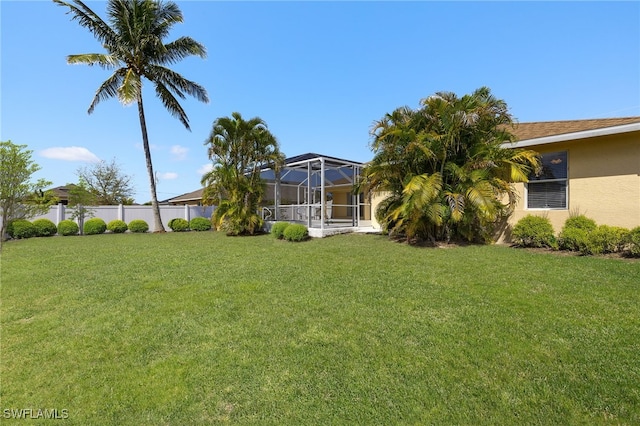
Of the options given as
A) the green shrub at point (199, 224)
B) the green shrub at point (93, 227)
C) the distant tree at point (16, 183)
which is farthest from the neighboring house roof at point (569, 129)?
A: the green shrub at point (93, 227)

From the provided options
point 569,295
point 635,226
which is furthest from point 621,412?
point 635,226

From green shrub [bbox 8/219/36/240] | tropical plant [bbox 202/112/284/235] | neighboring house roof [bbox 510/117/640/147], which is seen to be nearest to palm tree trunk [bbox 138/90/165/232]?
tropical plant [bbox 202/112/284/235]

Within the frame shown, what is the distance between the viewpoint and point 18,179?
40.8 ft

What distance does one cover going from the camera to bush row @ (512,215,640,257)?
6816 mm

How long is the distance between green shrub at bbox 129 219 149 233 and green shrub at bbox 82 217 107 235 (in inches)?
55.3

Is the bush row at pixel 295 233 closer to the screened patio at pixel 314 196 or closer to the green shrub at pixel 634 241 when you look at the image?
the screened patio at pixel 314 196

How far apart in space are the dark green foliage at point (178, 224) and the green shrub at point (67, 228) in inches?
181

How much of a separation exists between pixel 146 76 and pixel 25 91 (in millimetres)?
Answer: 8978

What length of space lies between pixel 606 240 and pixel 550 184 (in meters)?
2.34

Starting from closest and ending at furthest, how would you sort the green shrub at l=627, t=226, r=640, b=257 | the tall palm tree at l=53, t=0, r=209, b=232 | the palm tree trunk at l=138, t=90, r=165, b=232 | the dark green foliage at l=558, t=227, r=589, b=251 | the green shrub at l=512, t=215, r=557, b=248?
the green shrub at l=627, t=226, r=640, b=257
the dark green foliage at l=558, t=227, r=589, b=251
the green shrub at l=512, t=215, r=557, b=248
the tall palm tree at l=53, t=0, r=209, b=232
the palm tree trunk at l=138, t=90, r=165, b=232

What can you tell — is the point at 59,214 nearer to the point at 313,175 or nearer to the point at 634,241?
the point at 313,175

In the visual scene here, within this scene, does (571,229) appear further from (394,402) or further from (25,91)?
(25,91)

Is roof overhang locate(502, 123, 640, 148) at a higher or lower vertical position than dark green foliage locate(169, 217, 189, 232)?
higher

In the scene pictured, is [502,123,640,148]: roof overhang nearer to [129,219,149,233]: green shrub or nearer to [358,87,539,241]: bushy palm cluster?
[358,87,539,241]: bushy palm cluster
